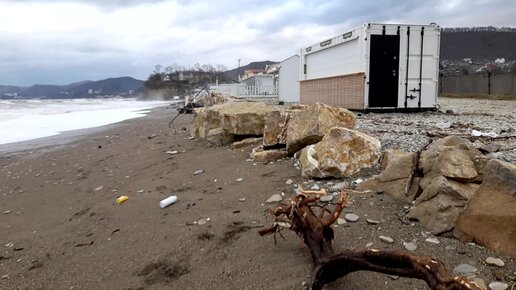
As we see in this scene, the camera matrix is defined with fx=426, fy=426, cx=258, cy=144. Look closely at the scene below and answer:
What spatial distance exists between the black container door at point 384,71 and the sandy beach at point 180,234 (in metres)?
6.24

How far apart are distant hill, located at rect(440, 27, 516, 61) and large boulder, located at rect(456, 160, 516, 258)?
8351 cm

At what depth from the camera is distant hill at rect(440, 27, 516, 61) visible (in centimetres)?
8081

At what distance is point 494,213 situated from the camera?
2.96 meters

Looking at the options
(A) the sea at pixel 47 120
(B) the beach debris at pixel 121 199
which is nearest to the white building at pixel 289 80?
(A) the sea at pixel 47 120

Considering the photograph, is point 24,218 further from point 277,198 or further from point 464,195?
point 464,195

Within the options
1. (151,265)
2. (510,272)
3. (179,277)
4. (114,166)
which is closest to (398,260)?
(510,272)

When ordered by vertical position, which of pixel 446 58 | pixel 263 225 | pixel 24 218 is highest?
pixel 446 58

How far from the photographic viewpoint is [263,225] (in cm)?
403

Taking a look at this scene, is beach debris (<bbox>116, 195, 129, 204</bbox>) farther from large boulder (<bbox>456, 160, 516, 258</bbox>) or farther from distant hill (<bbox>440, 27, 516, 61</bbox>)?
distant hill (<bbox>440, 27, 516, 61</bbox>)

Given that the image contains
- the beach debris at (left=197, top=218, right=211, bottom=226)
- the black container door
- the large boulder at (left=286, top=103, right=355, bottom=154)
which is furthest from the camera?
the black container door

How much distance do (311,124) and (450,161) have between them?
8.59 feet

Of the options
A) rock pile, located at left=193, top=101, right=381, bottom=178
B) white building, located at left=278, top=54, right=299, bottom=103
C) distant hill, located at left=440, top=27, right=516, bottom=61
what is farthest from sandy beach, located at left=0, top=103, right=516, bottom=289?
distant hill, located at left=440, top=27, right=516, bottom=61

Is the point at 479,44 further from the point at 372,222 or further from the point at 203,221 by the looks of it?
the point at 203,221

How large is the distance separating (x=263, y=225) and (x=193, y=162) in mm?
3724
